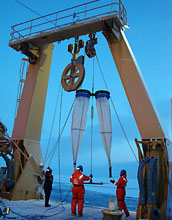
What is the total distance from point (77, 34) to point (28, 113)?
15.5 ft

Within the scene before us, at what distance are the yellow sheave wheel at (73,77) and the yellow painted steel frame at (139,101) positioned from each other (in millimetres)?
1577

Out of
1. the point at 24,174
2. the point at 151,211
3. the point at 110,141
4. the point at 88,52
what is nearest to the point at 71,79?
the point at 88,52

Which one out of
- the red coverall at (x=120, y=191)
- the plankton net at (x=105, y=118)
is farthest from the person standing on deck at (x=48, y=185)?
the red coverall at (x=120, y=191)

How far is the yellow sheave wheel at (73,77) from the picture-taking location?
402 inches

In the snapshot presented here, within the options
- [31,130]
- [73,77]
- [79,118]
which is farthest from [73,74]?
[31,130]

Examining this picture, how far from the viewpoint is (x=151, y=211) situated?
7426 millimetres

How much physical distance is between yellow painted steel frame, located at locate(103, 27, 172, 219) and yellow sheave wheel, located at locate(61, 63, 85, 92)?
1.58 m

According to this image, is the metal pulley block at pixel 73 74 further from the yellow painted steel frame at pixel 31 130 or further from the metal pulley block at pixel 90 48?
the yellow painted steel frame at pixel 31 130

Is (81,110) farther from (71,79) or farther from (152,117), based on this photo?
(152,117)

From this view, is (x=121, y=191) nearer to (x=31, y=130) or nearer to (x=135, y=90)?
(x=135, y=90)

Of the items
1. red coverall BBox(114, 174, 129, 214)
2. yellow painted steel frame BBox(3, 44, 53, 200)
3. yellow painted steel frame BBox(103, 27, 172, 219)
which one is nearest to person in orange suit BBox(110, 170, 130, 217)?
red coverall BBox(114, 174, 129, 214)

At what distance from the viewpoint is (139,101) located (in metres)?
9.12

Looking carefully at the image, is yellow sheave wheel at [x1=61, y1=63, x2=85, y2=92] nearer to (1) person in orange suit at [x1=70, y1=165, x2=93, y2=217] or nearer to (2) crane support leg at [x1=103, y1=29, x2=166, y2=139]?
(2) crane support leg at [x1=103, y1=29, x2=166, y2=139]

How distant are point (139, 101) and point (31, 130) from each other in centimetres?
616
